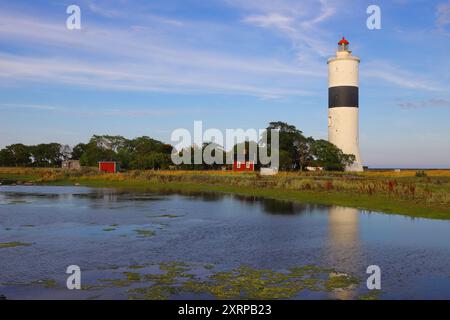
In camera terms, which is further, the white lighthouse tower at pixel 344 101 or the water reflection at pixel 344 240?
the white lighthouse tower at pixel 344 101

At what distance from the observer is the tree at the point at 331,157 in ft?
211

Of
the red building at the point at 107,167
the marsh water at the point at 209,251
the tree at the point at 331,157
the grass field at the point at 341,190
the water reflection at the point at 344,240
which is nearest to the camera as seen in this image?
the marsh water at the point at 209,251

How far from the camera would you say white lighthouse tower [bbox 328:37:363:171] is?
2544 inches

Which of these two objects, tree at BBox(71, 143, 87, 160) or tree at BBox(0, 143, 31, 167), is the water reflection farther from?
tree at BBox(71, 143, 87, 160)

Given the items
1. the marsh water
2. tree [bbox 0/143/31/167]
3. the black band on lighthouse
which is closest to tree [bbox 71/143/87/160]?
tree [bbox 0/143/31/167]

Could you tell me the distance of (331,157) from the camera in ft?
210

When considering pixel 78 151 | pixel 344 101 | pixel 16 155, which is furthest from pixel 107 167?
pixel 78 151

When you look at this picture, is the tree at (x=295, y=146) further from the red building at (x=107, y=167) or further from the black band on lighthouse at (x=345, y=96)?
the red building at (x=107, y=167)

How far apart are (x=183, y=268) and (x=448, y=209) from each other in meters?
17.2

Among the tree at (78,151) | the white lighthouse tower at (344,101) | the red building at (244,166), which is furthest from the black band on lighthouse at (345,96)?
the tree at (78,151)

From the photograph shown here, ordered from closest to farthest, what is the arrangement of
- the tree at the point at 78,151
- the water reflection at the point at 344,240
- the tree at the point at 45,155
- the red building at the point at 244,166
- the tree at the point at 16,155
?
the water reflection at the point at 344,240 → the red building at the point at 244,166 → the tree at the point at 16,155 → the tree at the point at 45,155 → the tree at the point at 78,151

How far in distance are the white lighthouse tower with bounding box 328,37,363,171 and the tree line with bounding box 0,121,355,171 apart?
6.67 feet

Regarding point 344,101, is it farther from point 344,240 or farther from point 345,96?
point 344,240
